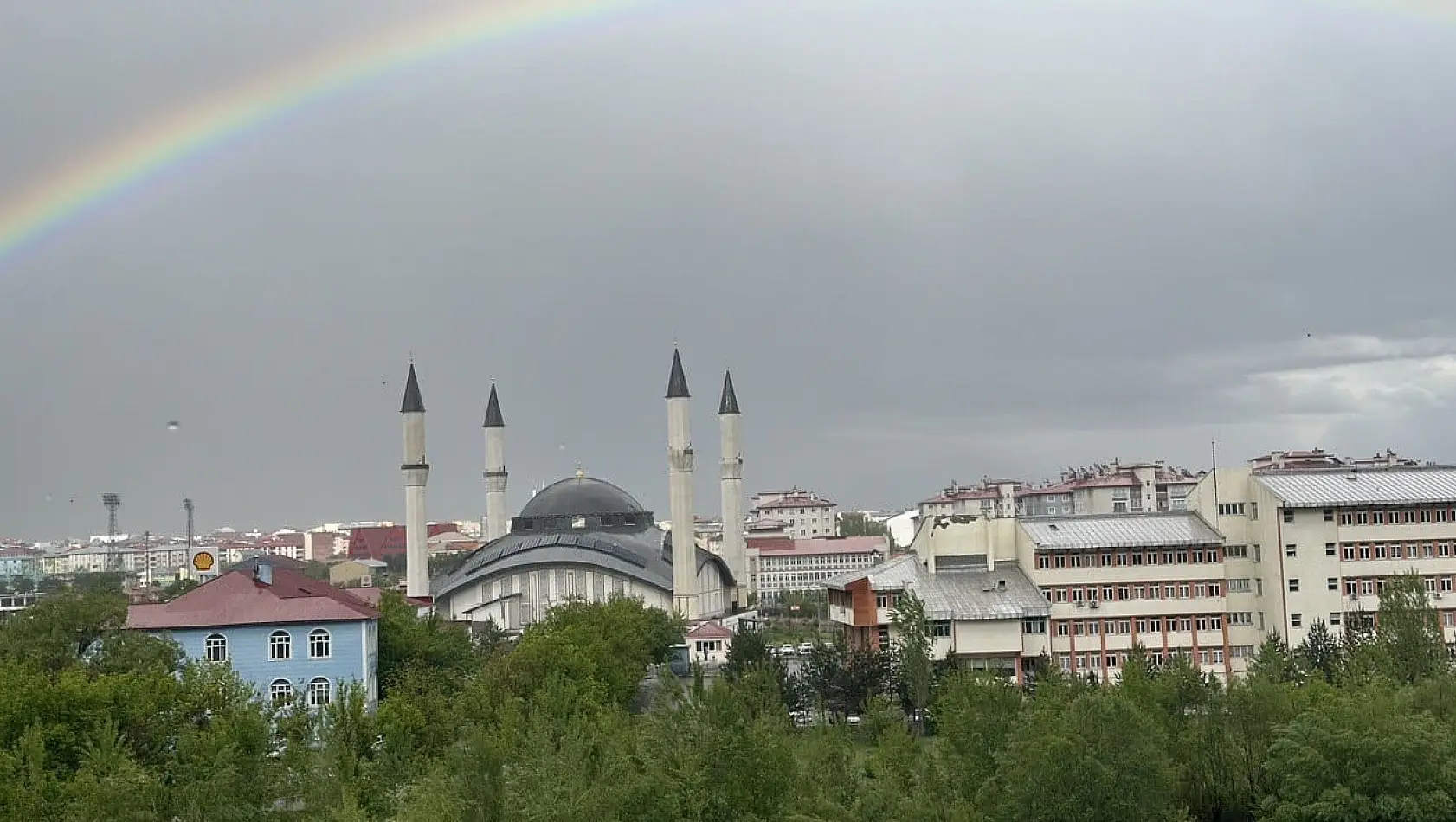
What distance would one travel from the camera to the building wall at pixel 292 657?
125 feet

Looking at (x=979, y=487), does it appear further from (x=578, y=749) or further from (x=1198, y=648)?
(x=578, y=749)

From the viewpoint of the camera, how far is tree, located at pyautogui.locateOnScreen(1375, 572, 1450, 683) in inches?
1388

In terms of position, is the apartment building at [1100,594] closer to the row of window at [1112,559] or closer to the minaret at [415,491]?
the row of window at [1112,559]

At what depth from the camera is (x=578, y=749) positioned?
21.6 meters

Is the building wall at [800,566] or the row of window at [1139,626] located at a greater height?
the building wall at [800,566]

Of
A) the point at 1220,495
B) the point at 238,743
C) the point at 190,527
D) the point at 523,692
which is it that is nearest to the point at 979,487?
the point at 190,527

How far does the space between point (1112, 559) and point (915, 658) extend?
40.0ft

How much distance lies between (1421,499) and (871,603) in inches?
736

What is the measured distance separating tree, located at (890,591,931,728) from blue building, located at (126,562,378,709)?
1449 cm

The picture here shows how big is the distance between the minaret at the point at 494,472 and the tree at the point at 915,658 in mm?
56126

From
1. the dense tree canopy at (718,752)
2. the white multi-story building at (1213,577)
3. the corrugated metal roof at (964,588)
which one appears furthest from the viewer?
the white multi-story building at (1213,577)

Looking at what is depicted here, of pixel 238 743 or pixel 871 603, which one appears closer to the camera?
pixel 238 743

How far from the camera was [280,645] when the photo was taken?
38406 millimetres

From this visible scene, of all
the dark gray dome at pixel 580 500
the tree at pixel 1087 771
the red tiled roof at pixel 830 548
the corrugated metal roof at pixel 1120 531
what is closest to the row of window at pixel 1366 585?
the corrugated metal roof at pixel 1120 531
